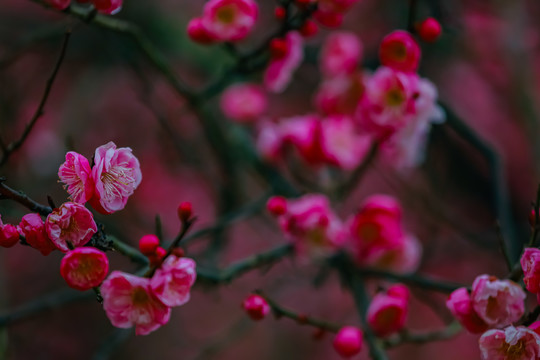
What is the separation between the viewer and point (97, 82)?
7.96 ft

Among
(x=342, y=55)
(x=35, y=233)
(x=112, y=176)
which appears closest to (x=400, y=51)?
(x=342, y=55)

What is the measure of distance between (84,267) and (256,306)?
0.30 m

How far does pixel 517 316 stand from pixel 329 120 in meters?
0.83

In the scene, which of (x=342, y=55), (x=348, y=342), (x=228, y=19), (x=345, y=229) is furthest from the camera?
(x=342, y=55)

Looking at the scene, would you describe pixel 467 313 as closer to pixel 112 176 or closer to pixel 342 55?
pixel 112 176

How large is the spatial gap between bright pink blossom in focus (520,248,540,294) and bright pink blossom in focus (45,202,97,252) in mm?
536

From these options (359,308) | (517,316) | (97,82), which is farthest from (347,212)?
(517,316)

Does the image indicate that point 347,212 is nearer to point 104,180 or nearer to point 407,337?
point 407,337

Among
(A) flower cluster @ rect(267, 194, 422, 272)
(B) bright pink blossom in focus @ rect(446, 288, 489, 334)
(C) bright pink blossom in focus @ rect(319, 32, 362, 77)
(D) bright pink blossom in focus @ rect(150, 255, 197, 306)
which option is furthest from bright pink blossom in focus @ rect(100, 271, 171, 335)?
(C) bright pink blossom in focus @ rect(319, 32, 362, 77)

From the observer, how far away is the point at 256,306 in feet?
2.85

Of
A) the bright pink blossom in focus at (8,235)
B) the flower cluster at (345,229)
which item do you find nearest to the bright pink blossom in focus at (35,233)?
the bright pink blossom in focus at (8,235)

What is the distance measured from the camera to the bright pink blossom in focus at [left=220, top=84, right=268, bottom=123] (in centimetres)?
176

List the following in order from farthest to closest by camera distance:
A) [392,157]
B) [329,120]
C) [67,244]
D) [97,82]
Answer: [97,82] < [329,120] < [392,157] < [67,244]

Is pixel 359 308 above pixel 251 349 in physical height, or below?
above
